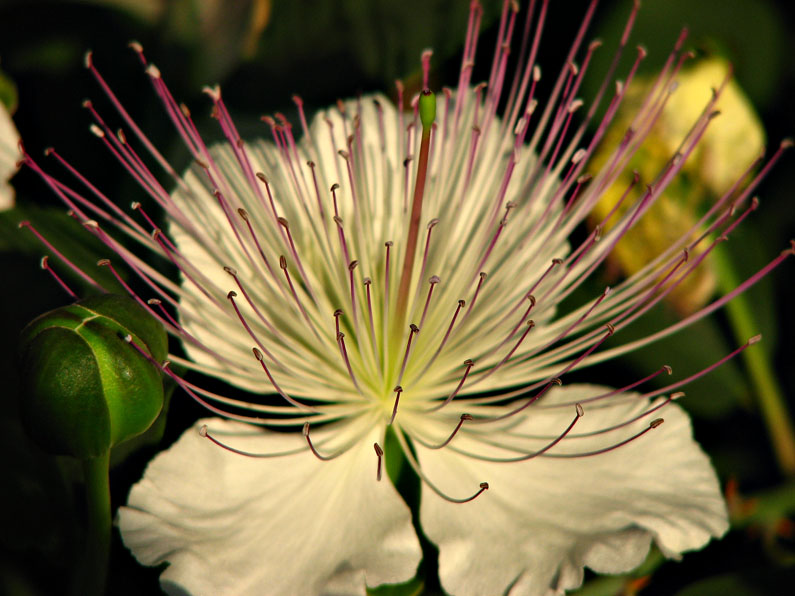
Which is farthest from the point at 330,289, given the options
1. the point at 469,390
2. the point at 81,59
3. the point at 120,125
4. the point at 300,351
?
the point at 81,59

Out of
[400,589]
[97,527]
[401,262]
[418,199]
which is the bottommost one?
[400,589]

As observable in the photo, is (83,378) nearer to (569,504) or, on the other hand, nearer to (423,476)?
(423,476)

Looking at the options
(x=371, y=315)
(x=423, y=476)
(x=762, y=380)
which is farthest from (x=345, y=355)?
(x=762, y=380)

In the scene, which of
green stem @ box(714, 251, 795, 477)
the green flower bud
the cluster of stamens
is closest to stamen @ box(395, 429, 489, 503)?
the cluster of stamens

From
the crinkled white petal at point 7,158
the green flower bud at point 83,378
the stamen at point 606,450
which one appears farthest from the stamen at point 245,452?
the crinkled white petal at point 7,158

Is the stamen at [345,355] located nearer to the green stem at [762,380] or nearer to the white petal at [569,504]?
the white petal at [569,504]

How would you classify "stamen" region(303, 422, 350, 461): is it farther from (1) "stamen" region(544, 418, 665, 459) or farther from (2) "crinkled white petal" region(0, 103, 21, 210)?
(2) "crinkled white petal" region(0, 103, 21, 210)
